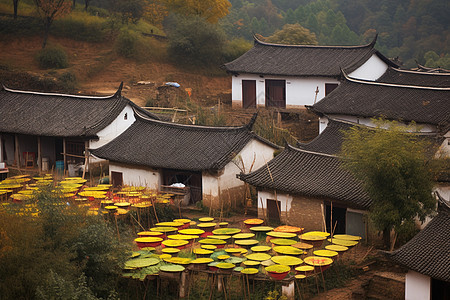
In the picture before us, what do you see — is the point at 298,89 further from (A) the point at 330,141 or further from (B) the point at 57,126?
(B) the point at 57,126

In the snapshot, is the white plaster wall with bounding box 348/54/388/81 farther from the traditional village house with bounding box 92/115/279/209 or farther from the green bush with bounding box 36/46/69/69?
the green bush with bounding box 36/46/69/69

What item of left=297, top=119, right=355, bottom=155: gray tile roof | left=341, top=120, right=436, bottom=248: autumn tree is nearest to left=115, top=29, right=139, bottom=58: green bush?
left=297, top=119, right=355, bottom=155: gray tile roof

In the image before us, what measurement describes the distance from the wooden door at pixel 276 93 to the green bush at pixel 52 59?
13.7m

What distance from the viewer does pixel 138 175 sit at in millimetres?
26812

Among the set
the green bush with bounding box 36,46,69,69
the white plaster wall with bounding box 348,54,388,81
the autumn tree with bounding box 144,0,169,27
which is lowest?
the white plaster wall with bounding box 348,54,388,81

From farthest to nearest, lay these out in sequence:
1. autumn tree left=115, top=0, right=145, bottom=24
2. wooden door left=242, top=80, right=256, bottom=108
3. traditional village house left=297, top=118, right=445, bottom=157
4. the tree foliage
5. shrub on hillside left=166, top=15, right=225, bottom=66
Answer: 1. autumn tree left=115, top=0, right=145, bottom=24
2. shrub on hillside left=166, top=15, right=225, bottom=66
3. wooden door left=242, top=80, right=256, bottom=108
4. traditional village house left=297, top=118, right=445, bottom=157
5. the tree foliage

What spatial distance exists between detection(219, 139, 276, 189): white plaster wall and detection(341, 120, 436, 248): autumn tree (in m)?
6.57

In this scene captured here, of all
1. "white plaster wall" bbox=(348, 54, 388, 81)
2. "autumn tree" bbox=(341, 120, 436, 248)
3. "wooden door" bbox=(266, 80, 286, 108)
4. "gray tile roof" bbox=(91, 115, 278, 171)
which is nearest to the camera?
"autumn tree" bbox=(341, 120, 436, 248)

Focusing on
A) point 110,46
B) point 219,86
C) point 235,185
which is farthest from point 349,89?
point 110,46

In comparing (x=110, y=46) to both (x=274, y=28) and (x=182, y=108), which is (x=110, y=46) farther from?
(x=274, y=28)

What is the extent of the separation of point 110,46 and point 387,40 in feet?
127

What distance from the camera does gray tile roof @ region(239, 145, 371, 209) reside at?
69.1 ft

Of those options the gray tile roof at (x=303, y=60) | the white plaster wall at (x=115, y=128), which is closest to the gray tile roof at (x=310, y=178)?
the white plaster wall at (x=115, y=128)

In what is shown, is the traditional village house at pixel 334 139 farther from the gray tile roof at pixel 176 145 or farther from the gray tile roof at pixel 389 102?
the gray tile roof at pixel 389 102
